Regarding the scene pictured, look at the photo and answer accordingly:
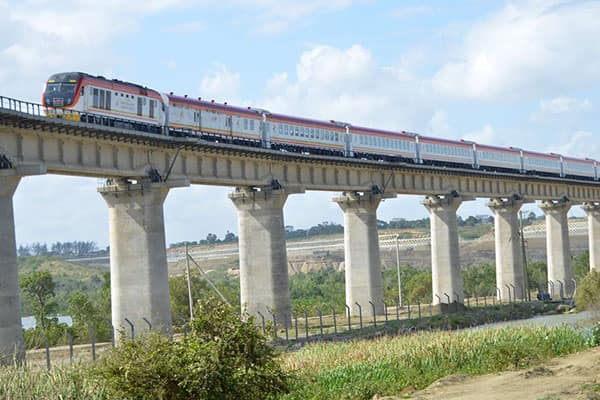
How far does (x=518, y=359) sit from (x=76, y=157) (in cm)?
2266

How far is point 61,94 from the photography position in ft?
151

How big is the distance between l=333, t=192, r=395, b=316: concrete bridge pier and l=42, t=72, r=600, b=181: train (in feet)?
11.4

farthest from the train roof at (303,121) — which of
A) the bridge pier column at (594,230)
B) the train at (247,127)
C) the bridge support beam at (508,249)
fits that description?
the bridge pier column at (594,230)

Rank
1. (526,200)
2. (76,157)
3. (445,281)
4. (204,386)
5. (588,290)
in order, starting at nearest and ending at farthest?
(204,386) < (76,157) < (588,290) < (445,281) < (526,200)

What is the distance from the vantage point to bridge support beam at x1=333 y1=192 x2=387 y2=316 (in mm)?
69062

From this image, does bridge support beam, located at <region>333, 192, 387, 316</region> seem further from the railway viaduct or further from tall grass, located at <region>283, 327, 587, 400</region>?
tall grass, located at <region>283, 327, 587, 400</region>

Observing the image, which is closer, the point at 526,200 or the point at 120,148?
the point at 120,148

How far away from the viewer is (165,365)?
73.5 ft

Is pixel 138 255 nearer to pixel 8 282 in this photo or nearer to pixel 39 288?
pixel 8 282

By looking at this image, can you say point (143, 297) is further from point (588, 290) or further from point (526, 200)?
point (526, 200)

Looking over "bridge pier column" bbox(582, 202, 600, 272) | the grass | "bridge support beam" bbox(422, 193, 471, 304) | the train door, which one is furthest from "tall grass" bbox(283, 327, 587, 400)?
"bridge pier column" bbox(582, 202, 600, 272)

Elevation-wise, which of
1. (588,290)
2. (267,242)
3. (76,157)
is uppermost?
(76,157)

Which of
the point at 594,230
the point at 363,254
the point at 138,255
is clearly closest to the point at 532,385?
the point at 138,255

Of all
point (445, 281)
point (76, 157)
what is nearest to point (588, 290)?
point (445, 281)
